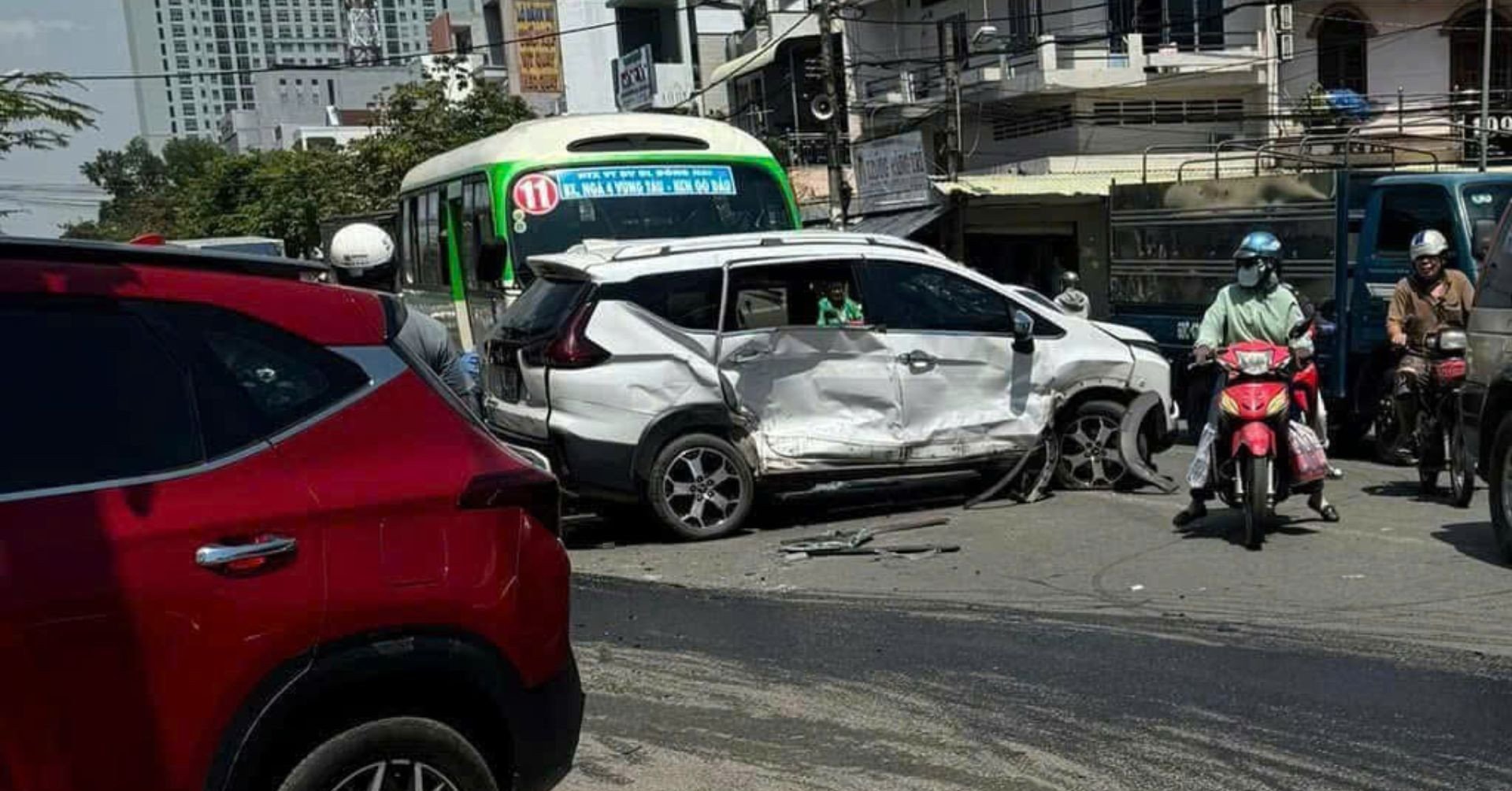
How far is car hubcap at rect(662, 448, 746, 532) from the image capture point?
864 cm

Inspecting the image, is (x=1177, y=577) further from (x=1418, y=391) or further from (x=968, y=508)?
(x=1418, y=391)

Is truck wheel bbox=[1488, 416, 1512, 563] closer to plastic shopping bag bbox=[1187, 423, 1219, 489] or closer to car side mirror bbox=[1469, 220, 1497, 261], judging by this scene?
plastic shopping bag bbox=[1187, 423, 1219, 489]

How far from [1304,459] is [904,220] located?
737 inches

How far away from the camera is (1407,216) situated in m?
11.2

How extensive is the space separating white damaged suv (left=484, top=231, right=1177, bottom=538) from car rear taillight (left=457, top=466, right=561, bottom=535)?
15.8 ft

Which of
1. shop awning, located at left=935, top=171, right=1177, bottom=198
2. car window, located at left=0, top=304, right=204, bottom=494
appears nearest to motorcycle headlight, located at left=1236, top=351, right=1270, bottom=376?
car window, located at left=0, top=304, right=204, bottom=494

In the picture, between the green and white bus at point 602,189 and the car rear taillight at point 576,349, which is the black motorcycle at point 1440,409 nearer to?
the green and white bus at point 602,189

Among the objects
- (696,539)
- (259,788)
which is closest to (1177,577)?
(696,539)

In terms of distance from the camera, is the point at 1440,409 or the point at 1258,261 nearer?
the point at 1258,261

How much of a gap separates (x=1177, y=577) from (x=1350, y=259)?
5.71m

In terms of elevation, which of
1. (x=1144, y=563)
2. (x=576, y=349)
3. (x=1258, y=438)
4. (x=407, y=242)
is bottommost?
(x=1144, y=563)

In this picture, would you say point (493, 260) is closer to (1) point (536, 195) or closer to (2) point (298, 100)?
(1) point (536, 195)

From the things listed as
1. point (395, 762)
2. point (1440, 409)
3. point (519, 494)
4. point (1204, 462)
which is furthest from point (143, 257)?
point (1440, 409)

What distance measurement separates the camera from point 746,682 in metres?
5.57
